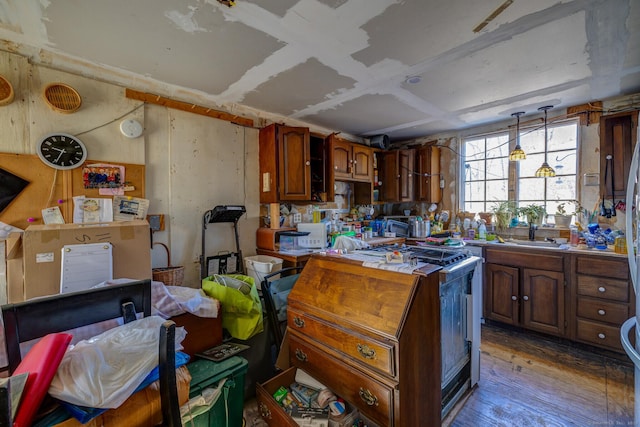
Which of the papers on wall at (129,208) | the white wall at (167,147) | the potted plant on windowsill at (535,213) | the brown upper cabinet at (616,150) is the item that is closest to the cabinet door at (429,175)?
the potted plant on windowsill at (535,213)

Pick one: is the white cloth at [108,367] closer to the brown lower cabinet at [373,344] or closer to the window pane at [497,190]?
the brown lower cabinet at [373,344]

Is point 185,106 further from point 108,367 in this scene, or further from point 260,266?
point 108,367

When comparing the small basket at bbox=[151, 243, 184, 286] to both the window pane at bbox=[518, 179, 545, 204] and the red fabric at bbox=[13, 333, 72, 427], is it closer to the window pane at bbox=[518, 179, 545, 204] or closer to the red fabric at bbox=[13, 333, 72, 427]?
the red fabric at bbox=[13, 333, 72, 427]

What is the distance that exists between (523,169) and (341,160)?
7.66ft

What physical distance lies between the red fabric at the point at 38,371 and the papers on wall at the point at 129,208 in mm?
1473

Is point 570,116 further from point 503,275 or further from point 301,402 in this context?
point 301,402

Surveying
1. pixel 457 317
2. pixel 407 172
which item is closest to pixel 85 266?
pixel 457 317

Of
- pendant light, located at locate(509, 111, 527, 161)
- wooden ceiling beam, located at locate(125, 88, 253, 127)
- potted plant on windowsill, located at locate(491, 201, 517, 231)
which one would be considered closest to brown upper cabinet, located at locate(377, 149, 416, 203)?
potted plant on windowsill, located at locate(491, 201, 517, 231)

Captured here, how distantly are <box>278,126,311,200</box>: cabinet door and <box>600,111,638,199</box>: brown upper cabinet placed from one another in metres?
3.02

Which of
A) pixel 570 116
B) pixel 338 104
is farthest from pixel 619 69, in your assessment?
pixel 338 104

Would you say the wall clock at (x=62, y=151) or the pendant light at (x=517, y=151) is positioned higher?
the pendant light at (x=517, y=151)

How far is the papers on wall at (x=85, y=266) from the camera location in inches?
64.2

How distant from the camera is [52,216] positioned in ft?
6.16

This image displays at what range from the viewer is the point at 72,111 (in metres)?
1.95
